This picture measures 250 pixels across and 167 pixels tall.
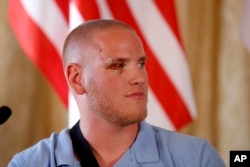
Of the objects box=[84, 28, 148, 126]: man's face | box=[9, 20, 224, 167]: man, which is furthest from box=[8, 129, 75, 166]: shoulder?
box=[84, 28, 148, 126]: man's face

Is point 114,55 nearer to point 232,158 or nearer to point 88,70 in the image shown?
point 88,70

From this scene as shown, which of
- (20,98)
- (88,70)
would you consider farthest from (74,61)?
(20,98)

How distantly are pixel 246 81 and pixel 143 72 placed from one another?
69 centimetres

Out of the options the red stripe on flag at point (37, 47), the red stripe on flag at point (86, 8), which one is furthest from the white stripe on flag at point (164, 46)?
the red stripe on flag at point (37, 47)

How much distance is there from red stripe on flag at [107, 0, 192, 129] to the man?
47 cm

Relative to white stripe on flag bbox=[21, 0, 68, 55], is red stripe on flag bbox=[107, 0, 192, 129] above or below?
below

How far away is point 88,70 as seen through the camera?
1146mm

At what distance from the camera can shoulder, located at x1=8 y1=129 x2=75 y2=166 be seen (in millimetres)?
1149

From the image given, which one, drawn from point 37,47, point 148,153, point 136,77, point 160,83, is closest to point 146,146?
point 148,153

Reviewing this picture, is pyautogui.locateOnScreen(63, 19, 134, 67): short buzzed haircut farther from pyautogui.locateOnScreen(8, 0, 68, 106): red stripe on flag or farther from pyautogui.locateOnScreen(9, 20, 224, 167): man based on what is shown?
pyautogui.locateOnScreen(8, 0, 68, 106): red stripe on flag

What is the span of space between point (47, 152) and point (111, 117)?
184 millimetres

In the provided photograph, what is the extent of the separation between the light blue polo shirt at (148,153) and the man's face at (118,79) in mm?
85

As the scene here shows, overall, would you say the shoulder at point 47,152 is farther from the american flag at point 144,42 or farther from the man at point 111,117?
the american flag at point 144,42

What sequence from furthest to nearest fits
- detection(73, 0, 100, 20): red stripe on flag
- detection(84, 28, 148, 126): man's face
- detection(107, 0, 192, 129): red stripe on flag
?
detection(107, 0, 192, 129): red stripe on flag → detection(73, 0, 100, 20): red stripe on flag → detection(84, 28, 148, 126): man's face
